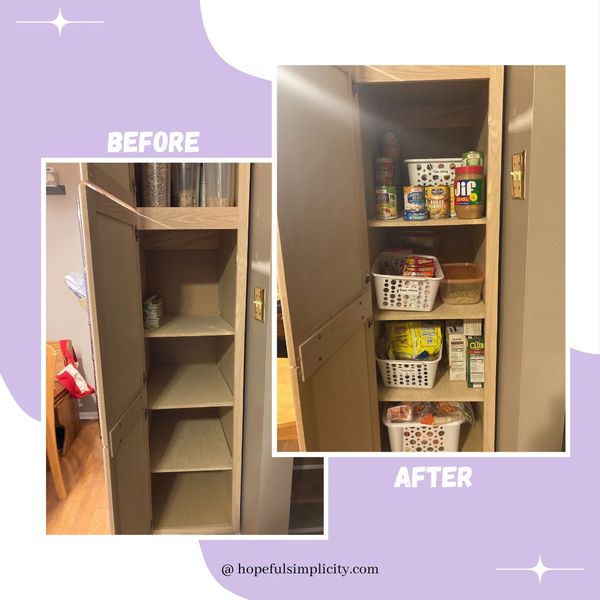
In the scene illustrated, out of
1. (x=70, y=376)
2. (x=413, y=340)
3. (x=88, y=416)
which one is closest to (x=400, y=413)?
(x=413, y=340)

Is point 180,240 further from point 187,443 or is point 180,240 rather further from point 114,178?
point 187,443

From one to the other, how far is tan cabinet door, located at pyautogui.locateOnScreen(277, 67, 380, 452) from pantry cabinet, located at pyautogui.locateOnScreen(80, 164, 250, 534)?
1.03 feet

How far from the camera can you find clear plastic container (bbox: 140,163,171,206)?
1.56m

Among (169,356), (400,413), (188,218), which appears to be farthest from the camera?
(169,356)

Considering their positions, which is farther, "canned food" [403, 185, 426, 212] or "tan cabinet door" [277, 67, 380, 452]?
"canned food" [403, 185, 426, 212]

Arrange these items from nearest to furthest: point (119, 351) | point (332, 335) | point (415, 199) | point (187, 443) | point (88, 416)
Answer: point (332, 335) → point (119, 351) → point (415, 199) → point (187, 443) → point (88, 416)

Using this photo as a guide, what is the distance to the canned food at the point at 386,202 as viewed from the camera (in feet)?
4.78

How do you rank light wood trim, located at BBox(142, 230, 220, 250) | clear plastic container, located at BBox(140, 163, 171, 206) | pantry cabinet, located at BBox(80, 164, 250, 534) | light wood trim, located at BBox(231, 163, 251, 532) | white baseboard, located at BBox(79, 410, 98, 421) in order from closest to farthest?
pantry cabinet, located at BBox(80, 164, 250, 534) < light wood trim, located at BBox(231, 163, 251, 532) < clear plastic container, located at BBox(140, 163, 171, 206) < light wood trim, located at BBox(142, 230, 220, 250) < white baseboard, located at BBox(79, 410, 98, 421)

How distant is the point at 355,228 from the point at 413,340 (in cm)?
49

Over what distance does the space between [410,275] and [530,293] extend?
491 millimetres

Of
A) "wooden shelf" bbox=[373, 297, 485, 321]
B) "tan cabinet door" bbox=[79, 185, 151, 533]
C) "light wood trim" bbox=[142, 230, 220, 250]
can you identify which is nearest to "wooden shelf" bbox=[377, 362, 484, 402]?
"wooden shelf" bbox=[373, 297, 485, 321]

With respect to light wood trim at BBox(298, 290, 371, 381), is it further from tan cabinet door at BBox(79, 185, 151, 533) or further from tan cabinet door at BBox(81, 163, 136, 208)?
tan cabinet door at BBox(81, 163, 136, 208)

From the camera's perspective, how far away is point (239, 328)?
5.04ft
